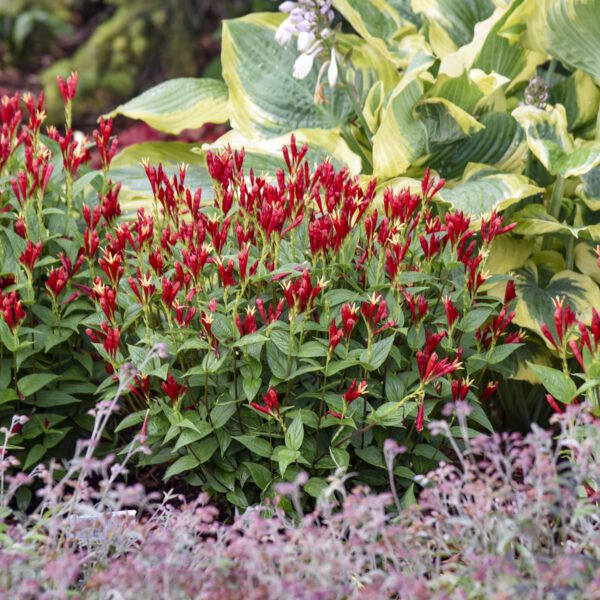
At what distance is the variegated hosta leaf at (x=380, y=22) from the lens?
3.54 m

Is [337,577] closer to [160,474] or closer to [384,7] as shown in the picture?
[160,474]

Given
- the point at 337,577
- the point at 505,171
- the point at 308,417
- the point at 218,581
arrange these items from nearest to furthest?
the point at 218,581, the point at 337,577, the point at 308,417, the point at 505,171

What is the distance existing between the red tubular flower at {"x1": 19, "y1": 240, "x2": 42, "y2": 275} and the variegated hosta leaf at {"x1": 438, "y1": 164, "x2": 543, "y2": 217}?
3.76 ft

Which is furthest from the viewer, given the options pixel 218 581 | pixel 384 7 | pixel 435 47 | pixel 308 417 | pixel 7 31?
pixel 7 31

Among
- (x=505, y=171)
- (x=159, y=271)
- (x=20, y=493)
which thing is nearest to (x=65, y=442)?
(x=20, y=493)

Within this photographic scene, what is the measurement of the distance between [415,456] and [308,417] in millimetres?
337

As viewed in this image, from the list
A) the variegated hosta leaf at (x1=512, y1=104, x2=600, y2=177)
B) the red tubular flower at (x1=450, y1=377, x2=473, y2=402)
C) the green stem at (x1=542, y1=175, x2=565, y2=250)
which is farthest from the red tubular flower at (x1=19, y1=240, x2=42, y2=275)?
the green stem at (x1=542, y1=175, x2=565, y2=250)

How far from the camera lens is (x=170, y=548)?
173 cm

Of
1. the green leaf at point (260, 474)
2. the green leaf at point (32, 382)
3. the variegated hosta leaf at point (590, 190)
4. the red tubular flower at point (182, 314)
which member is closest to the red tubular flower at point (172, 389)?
the red tubular flower at point (182, 314)

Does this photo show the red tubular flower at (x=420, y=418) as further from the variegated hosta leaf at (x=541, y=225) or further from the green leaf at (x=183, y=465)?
the variegated hosta leaf at (x=541, y=225)

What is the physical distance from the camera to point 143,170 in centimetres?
359

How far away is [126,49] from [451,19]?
3.26m

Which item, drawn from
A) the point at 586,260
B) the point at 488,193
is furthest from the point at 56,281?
the point at 586,260

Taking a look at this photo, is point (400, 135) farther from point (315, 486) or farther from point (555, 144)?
point (315, 486)
